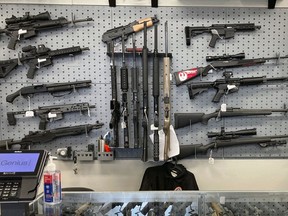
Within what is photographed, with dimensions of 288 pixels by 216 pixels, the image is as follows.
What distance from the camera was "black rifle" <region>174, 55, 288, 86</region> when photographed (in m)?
2.79

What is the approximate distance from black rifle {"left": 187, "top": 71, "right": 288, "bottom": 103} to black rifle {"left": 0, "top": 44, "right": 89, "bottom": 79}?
1.13 m

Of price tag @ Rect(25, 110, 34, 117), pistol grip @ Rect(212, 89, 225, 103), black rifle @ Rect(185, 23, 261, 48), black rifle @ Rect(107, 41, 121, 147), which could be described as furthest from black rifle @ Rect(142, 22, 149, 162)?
price tag @ Rect(25, 110, 34, 117)

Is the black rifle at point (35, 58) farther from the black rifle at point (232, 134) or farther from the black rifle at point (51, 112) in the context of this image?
the black rifle at point (232, 134)

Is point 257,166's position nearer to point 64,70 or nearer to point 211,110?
point 211,110

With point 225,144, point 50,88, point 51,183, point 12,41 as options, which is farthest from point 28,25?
point 225,144

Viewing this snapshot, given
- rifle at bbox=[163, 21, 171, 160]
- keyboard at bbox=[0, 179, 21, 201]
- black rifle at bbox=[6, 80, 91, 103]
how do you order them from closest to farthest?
1. keyboard at bbox=[0, 179, 21, 201]
2. rifle at bbox=[163, 21, 171, 160]
3. black rifle at bbox=[6, 80, 91, 103]

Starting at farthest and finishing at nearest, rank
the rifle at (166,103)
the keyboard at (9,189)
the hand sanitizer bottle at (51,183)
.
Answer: the rifle at (166,103)
the hand sanitizer bottle at (51,183)
the keyboard at (9,189)

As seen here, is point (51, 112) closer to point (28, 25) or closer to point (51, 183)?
point (28, 25)

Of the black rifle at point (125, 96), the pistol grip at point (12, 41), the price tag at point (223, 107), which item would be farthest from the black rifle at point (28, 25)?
the price tag at point (223, 107)

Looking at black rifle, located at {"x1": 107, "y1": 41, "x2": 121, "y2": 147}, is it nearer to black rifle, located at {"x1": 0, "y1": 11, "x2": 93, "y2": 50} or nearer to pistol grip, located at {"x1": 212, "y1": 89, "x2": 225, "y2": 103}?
black rifle, located at {"x1": 0, "y1": 11, "x2": 93, "y2": 50}

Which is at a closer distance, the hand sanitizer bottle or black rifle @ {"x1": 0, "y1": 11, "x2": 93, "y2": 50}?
the hand sanitizer bottle

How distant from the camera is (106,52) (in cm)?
285

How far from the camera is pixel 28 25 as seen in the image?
110 inches

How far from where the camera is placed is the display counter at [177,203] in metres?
1.47
